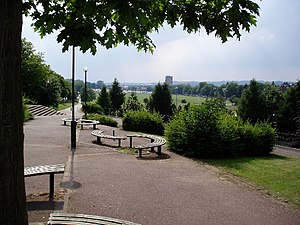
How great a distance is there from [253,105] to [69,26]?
3827 cm

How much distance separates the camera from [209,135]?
13.4 m

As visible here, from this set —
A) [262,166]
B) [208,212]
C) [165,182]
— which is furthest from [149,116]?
[208,212]

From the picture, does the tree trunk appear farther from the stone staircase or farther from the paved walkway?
the stone staircase

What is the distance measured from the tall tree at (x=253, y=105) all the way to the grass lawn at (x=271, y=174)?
2772cm

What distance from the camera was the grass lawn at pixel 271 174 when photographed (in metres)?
8.23

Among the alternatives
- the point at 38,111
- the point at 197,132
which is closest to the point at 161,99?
the point at 38,111

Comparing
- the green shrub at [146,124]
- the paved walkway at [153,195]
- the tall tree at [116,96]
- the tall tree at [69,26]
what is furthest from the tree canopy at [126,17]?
the tall tree at [116,96]

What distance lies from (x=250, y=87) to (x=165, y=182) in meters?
33.8

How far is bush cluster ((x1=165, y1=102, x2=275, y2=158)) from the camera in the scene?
13344 mm

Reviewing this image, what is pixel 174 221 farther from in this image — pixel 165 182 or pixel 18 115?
pixel 18 115

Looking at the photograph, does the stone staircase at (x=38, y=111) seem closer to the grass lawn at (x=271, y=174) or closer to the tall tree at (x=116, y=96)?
the tall tree at (x=116, y=96)

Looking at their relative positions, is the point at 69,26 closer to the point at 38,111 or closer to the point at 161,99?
the point at 38,111

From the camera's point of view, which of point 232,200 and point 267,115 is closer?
point 232,200

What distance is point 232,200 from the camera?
733 centimetres
